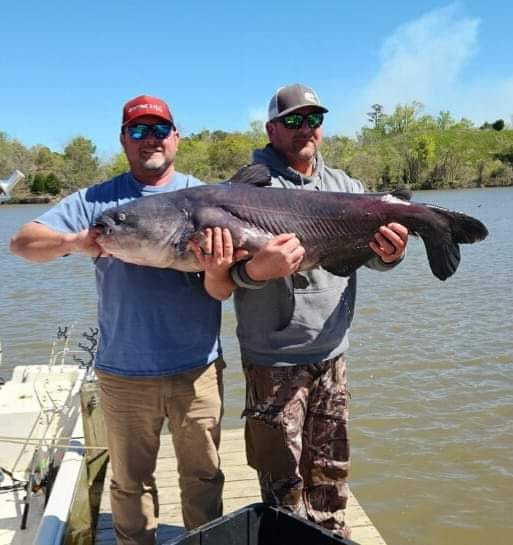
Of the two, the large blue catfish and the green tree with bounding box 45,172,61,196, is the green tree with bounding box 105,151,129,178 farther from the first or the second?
the large blue catfish

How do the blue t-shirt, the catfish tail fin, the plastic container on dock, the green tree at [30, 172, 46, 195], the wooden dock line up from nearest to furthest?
the plastic container on dock, the blue t-shirt, the catfish tail fin, the wooden dock, the green tree at [30, 172, 46, 195]

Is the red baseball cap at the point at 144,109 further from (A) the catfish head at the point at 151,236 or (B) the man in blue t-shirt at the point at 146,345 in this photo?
(A) the catfish head at the point at 151,236

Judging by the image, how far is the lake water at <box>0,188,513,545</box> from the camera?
557 cm

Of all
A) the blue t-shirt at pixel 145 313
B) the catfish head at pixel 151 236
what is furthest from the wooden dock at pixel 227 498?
the catfish head at pixel 151 236

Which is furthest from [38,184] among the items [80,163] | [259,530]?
[259,530]

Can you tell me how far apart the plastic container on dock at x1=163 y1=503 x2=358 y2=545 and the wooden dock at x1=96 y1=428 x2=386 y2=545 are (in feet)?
4.51

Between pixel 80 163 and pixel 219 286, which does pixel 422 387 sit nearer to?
pixel 219 286

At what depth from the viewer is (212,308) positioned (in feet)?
10.6

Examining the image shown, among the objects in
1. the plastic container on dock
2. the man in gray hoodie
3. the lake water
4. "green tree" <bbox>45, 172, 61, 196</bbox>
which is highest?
"green tree" <bbox>45, 172, 61, 196</bbox>

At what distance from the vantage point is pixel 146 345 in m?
3.10

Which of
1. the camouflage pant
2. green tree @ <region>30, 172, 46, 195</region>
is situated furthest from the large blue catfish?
green tree @ <region>30, 172, 46, 195</region>

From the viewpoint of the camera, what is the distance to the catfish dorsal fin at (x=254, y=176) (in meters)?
3.11

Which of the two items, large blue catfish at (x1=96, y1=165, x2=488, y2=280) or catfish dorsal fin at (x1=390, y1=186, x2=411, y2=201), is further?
catfish dorsal fin at (x1=390, y1=186, x2=411, y2=201)

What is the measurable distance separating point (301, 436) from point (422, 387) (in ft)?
18.2
